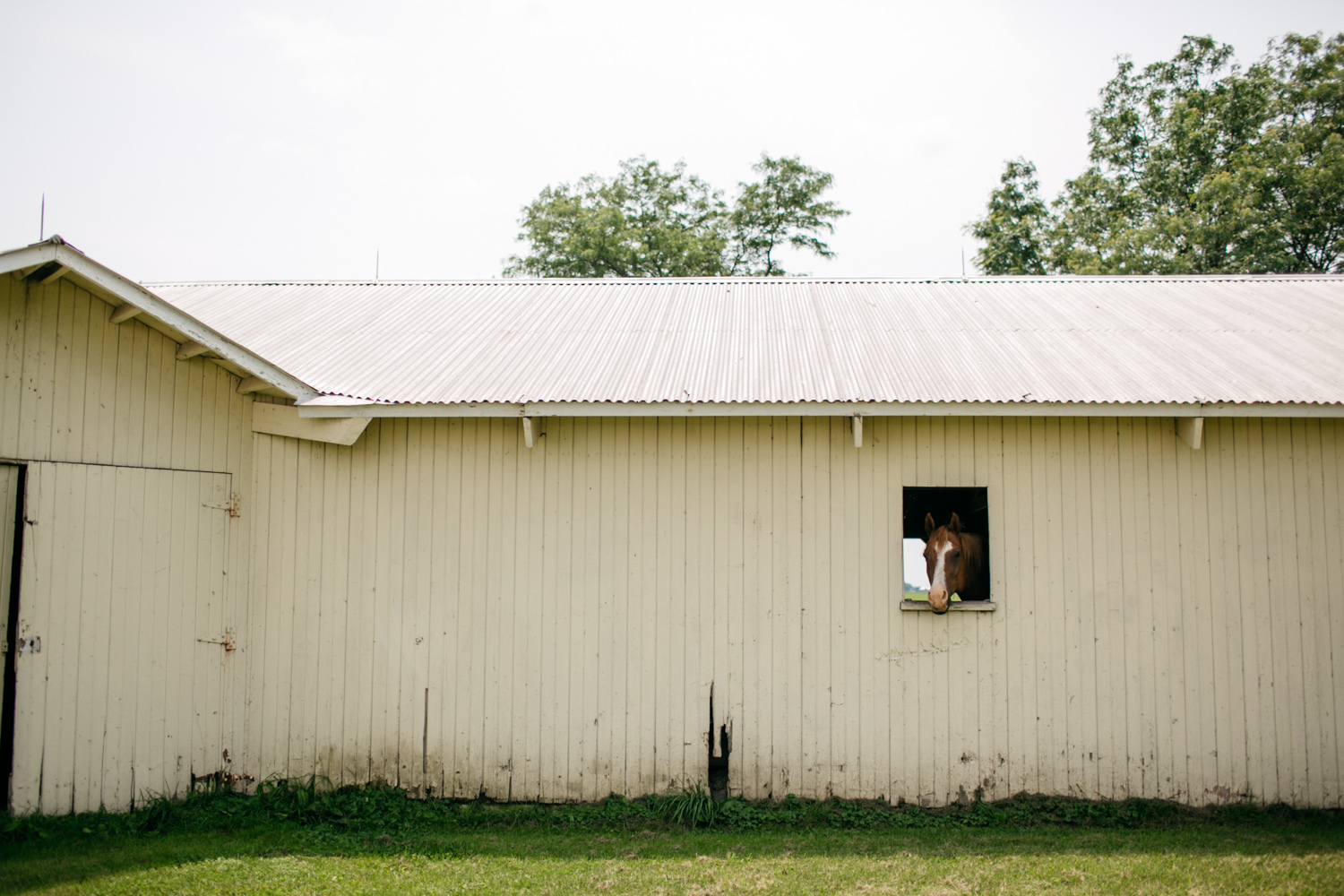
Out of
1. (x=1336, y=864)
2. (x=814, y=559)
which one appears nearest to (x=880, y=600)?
(x=814, y=559)

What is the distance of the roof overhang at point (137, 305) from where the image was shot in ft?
17.9

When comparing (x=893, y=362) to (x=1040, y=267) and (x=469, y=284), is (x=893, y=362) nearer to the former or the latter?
(x=469, y=284)

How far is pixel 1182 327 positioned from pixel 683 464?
5.46m

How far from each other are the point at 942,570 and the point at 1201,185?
1870cm

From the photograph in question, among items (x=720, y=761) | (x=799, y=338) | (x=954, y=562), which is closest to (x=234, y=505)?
(x=720, y=761)

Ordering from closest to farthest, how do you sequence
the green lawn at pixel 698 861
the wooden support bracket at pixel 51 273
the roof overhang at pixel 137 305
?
the green lawn at pixel 698 861 < the roof overhang at pixel 137 305 < the wooden support bracket at pixel 51 273

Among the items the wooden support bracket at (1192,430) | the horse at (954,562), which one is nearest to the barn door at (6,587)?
the horse at (954,562)

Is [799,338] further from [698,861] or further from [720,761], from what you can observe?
[698,861]

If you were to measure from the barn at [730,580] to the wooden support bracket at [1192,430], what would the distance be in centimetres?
2

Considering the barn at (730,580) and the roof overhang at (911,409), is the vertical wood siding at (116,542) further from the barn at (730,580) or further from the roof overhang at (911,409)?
the roof overhang at (911,409)

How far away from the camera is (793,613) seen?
6.80 m

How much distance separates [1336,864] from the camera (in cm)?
548

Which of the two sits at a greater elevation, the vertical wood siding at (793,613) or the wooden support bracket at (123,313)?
the wooden support bracket at (123,313)

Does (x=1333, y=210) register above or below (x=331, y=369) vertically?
above
